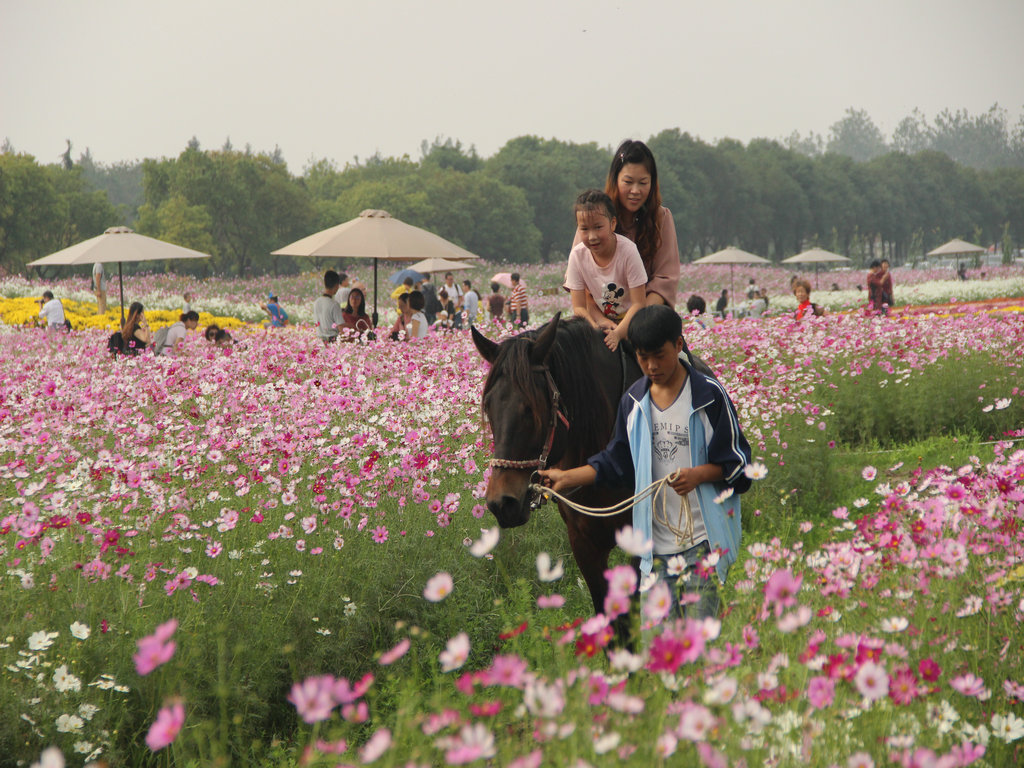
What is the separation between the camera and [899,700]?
2121mm

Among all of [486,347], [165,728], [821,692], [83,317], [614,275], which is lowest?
[821,692]

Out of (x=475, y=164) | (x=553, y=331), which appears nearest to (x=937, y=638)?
(x=553, y=331)

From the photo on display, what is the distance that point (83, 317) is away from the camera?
23.6 metres

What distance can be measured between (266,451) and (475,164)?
87.8 m

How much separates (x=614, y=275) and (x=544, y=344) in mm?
926

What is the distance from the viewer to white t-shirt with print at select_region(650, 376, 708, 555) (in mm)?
3400

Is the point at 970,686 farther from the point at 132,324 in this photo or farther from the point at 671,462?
the point at 132,324

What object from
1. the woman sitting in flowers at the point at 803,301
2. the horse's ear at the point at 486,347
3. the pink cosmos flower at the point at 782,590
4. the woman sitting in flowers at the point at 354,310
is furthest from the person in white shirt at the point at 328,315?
the pink cosmos flower at the point at 782,590

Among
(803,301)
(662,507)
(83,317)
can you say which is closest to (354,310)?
(803,301)

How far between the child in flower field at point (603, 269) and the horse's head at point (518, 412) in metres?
0.61

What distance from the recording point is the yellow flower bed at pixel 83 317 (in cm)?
2180

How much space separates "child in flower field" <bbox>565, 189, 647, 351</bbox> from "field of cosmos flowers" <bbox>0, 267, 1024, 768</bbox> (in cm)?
105

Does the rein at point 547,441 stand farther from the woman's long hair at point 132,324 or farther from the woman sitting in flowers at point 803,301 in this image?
the woman's long hair at point 132,324

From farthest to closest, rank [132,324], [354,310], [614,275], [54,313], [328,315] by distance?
1. [54,313]
2. [354,310]
3. [328,315]
4. [132,324]
5. [614,275]
